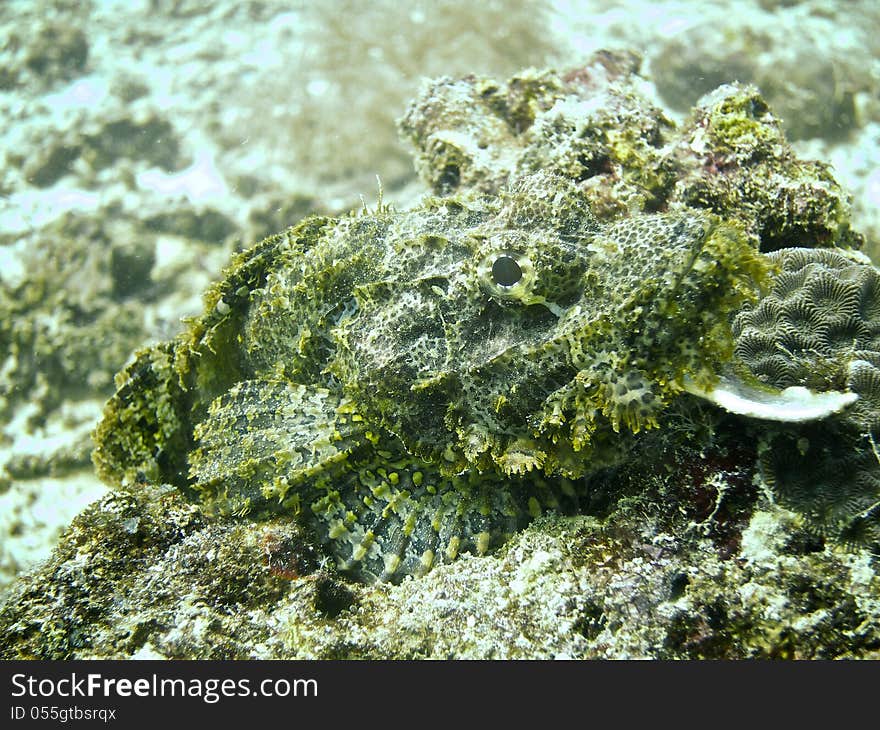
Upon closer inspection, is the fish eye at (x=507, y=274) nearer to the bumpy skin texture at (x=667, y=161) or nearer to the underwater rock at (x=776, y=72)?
the bumpy skin texture at (x=667, y=161)

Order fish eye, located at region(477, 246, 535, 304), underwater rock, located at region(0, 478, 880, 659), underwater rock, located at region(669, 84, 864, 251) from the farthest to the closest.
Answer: underwater rock, located at region(669, 84, 864, 251), fish eye, located at region(477, 246, 535, 304), underwater rock, located at region(0, 478, 880, 659)

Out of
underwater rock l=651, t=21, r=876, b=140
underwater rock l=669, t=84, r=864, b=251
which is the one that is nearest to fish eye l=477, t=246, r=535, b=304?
underwater rock l=669, t=84, r=864, b=251

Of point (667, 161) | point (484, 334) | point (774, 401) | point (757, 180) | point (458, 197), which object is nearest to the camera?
point (774, 401)

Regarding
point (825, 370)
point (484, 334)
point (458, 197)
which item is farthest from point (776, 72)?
point (484, 334)

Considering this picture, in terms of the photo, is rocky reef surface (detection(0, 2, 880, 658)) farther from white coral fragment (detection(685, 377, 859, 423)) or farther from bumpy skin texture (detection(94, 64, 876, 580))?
white coral fragment (detection(685, 377, 859, 423))

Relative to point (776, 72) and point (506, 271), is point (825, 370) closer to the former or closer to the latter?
point (506, 271)

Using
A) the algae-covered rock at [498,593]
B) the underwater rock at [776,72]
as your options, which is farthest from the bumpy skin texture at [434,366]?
the underwater rock at [776,72]
